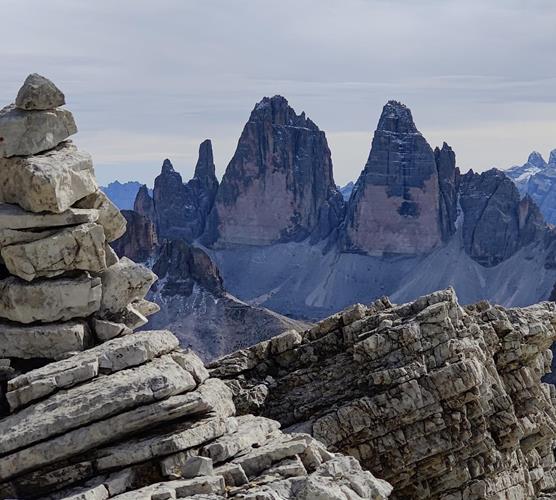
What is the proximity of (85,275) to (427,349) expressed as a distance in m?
12.9

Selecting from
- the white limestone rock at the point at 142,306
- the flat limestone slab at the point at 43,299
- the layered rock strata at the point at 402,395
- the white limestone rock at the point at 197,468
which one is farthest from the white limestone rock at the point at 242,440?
the layered rock strata at the point at 402,395

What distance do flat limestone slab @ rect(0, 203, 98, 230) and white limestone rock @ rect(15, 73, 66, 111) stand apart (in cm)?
318

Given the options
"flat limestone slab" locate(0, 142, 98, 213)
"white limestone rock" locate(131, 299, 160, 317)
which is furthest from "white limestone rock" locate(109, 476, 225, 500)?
"white limestone rock" locate(131, 299, 160, 317)

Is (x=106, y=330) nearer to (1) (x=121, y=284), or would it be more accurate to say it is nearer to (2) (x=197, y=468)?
(1) (x=121, y=284)

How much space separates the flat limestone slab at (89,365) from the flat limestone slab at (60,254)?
2994mm

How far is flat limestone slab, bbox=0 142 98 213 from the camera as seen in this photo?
29.1 m

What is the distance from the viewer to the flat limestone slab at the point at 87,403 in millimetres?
24719

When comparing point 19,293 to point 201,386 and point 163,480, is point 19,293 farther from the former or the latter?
point 163,480

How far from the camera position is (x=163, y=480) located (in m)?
24.5

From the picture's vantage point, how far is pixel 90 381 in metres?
26.2

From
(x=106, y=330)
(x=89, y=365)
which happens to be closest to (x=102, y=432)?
(x=89, y=365)

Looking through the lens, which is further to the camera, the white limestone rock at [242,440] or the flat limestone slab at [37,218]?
the flat limestone slab at [37,218]

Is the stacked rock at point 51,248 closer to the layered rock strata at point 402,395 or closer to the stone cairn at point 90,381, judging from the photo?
the stone cairn at point 90,381

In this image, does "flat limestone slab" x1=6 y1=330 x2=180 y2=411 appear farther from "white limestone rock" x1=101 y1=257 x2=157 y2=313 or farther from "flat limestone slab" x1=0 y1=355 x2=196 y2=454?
"white limestone rock" x1=101 y1=257 x2=157 y2=313
